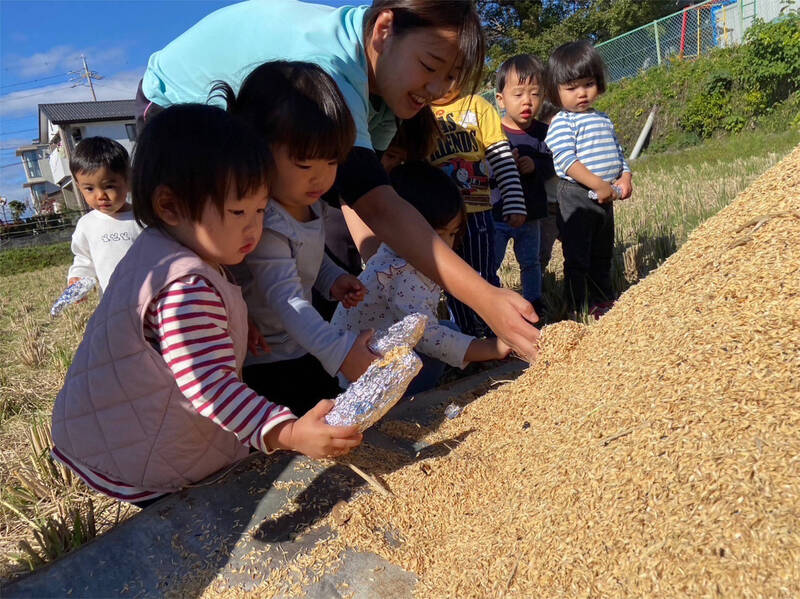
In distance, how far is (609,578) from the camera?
1.12 m

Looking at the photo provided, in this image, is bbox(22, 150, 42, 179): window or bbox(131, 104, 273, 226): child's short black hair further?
bbox(22, 150, 42, 179): window

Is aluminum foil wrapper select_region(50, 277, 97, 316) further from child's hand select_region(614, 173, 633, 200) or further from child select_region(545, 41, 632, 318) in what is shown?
child's hand select_region(614, 173, 633, 200)

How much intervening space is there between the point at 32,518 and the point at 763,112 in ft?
53.5

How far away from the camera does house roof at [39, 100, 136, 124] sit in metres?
37.4

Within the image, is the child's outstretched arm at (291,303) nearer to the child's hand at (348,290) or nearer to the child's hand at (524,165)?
the child's hand at (348,290)

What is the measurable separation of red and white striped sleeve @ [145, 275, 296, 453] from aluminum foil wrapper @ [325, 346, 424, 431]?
0.53 feet

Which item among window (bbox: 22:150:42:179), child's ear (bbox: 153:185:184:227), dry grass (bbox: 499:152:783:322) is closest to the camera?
child's ear (bbox: 153:185:184:227)

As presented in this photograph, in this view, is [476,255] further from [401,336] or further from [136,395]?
[136,395]

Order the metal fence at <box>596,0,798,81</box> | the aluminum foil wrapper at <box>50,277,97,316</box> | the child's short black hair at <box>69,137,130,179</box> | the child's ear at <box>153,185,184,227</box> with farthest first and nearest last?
the metal fence at <box>596,0,798,81</box>, the child's short black hair at <box>69,137,130,179</box>, the aluminum foil wrapper at <box>50,277,97,316</box>, the child's ear at <box>153,185,184,227</box>

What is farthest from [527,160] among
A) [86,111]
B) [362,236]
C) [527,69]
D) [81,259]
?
[86,111]

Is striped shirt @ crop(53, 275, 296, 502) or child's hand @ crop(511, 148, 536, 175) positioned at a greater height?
child's hand @ crop(511, 148, 536, 175)

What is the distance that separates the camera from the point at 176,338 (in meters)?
1.65

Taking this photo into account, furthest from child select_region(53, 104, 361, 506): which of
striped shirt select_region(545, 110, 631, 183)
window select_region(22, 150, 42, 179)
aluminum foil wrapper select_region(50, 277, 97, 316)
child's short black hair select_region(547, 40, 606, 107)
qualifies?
window select_region(22, 150, 42, 179)

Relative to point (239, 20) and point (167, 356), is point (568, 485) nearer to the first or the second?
point (167, 356)
